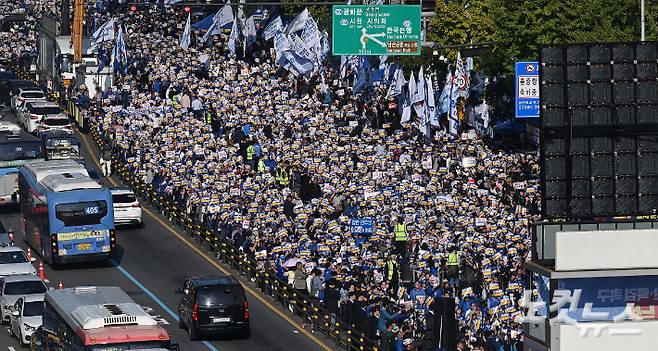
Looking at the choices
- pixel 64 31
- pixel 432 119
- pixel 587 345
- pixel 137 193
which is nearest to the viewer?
pixel 587 345

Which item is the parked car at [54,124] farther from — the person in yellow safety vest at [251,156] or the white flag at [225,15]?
the person in yellow safety vest at [251,156]

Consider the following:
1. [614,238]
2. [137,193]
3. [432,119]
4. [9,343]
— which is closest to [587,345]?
[614,238]

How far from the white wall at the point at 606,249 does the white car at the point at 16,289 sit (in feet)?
63.1

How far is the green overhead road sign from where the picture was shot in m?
64.3

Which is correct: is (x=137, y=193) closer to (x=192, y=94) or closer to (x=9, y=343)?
(x=192, y=94)

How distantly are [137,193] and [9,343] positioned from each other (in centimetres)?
2212

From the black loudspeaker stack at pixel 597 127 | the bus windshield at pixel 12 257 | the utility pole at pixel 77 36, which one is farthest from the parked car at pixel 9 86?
the black loudspeaker stack at pixel 597 127

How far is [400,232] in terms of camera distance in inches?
2151

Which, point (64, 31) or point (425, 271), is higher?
point (64, 31)

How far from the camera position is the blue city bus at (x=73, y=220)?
198ft

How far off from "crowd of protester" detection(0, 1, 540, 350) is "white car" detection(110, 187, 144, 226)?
1851 millimetres

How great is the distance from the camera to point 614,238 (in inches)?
1603

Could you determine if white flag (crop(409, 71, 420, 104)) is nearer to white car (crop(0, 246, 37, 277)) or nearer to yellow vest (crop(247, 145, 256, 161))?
yellow vest (crop(247, 145, 256, 161))
